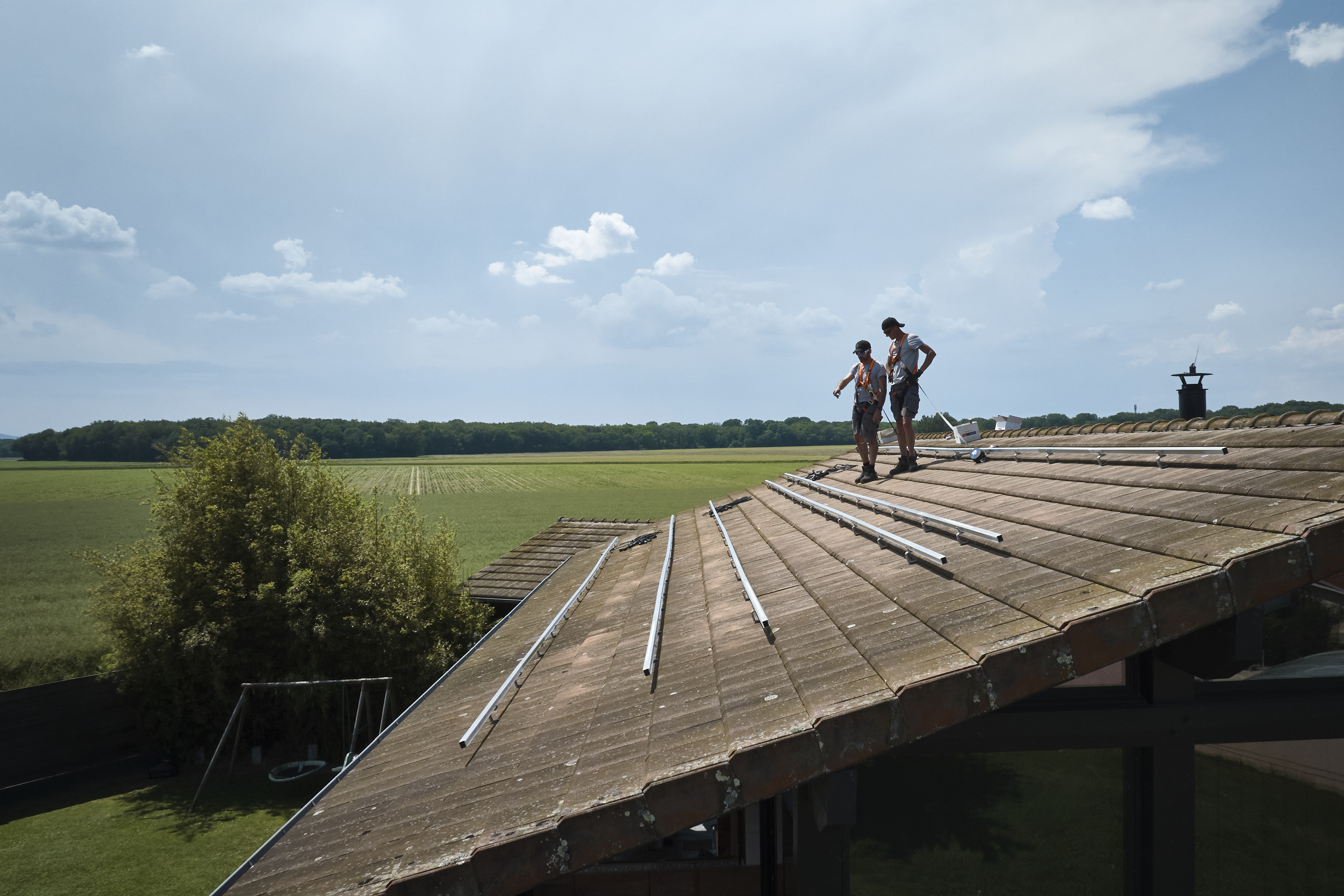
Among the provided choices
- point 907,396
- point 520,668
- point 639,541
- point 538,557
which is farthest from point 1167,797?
point 538,557

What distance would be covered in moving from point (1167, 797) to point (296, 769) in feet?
55.6

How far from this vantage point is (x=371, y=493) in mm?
33281

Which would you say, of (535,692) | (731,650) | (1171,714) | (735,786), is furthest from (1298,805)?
(535,692)

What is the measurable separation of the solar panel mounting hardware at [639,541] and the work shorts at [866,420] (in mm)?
3646

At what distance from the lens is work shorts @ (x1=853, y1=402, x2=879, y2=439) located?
8.26m

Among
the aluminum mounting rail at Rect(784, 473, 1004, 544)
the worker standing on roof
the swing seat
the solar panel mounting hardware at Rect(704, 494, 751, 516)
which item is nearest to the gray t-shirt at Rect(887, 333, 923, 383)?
the worker standing on roof

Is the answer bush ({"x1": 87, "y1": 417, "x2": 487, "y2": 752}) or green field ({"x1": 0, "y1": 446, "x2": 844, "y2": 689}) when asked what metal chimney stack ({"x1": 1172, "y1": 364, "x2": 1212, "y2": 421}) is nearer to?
bush ({"x1": 87, "y1": 417, "x2": 487, "y2": 752})

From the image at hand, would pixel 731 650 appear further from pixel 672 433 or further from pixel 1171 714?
pixel 672 433

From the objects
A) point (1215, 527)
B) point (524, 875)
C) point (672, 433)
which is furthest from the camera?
point (672, 433)

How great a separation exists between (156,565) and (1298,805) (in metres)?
19.1

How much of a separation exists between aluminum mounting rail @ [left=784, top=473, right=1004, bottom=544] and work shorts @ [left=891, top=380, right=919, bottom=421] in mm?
1140

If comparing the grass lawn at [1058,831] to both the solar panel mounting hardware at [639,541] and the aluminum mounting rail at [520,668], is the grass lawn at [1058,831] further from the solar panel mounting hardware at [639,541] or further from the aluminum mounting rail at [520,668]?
the solar panel mounting hardware at [639,541]

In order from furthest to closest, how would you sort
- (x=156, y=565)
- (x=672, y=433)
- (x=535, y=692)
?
(x=672, y=433)
(x=156, y=565)
(x=535, y=692)

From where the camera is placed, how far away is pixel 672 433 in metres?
103
